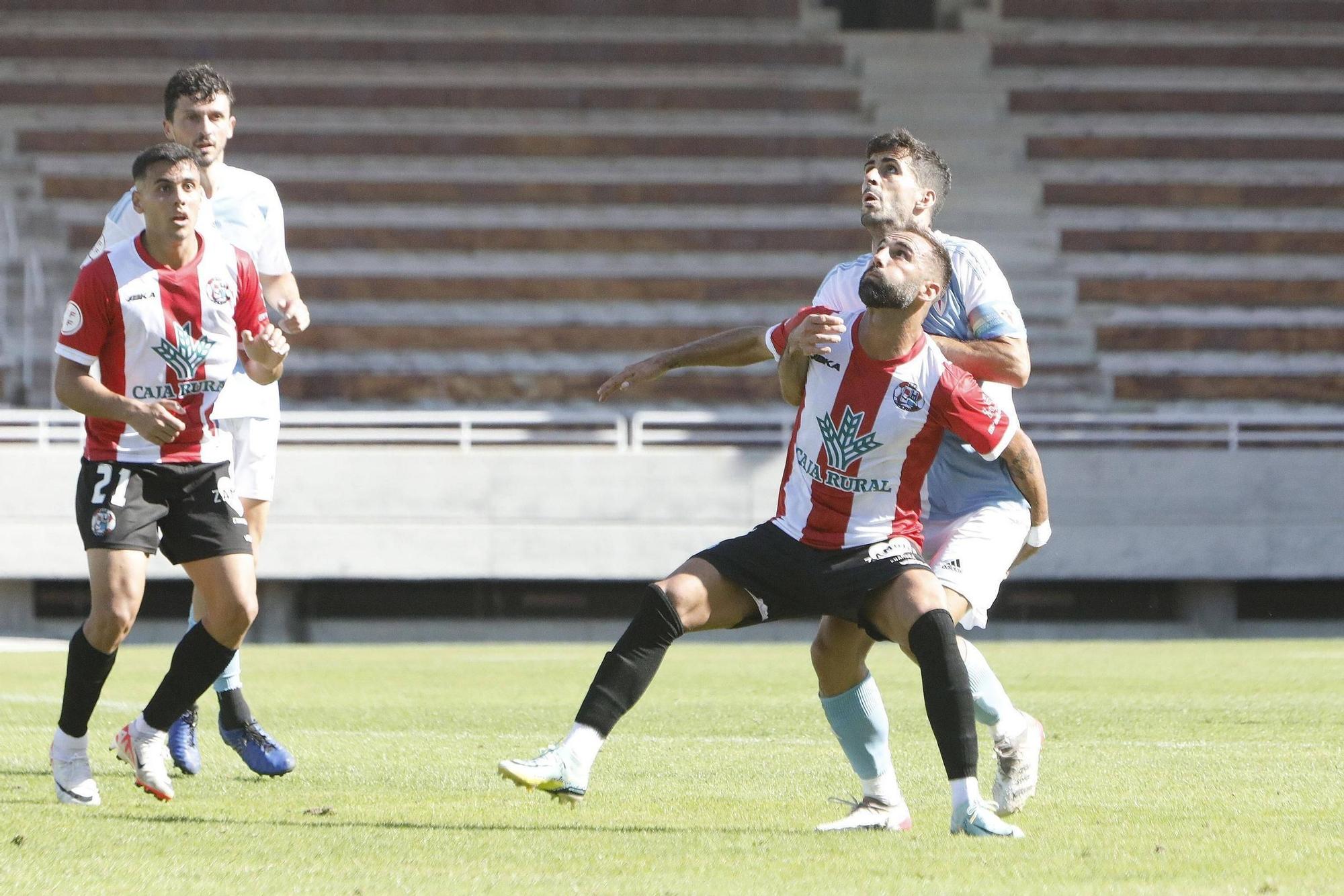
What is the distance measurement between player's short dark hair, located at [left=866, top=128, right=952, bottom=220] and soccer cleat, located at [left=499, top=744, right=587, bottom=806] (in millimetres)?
1792

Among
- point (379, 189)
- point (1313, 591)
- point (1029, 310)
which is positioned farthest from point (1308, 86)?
point (379, 189)

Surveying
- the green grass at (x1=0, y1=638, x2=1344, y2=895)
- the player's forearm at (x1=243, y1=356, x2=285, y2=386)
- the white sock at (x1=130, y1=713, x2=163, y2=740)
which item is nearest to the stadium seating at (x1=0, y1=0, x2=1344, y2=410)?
the green grass at (x1=0, y1=638, x2=1344, y2=895)

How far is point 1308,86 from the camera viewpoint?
20312mm

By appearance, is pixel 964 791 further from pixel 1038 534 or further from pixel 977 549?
pixel 1038 534

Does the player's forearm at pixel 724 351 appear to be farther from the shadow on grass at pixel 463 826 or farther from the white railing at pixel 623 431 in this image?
the white railing at pixel 623 431

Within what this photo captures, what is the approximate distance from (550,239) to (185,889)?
15.4m

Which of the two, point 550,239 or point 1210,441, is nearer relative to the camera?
point 1210,441

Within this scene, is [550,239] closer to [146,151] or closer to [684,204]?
[684,204]

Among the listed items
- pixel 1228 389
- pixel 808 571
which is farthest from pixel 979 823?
pixel 1228 389

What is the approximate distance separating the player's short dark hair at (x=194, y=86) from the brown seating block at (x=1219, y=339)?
45.0 feet

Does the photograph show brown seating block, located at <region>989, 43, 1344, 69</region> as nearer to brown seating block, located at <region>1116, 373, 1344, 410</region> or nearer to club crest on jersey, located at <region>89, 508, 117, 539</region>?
brown seating block, located at <region>1116, 373, 1344, 410</region>

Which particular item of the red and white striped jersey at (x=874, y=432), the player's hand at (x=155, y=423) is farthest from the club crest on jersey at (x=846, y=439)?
the player's hand at (x=155, y=423)

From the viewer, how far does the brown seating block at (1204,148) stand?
1970cm

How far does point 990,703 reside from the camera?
16.8ft
